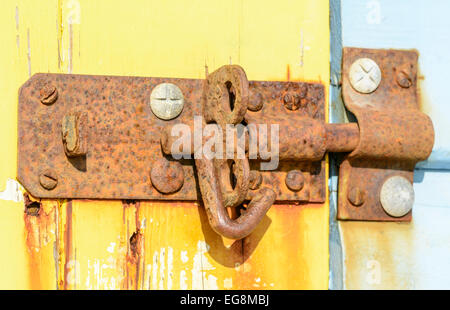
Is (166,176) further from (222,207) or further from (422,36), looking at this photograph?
(422,36)

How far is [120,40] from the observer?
893mm

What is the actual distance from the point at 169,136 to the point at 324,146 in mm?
228

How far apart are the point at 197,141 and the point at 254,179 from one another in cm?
11

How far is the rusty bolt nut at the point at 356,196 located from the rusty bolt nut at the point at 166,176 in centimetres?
26

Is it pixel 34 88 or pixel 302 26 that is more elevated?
pixel 302 26

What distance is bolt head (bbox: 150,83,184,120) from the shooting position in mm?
894

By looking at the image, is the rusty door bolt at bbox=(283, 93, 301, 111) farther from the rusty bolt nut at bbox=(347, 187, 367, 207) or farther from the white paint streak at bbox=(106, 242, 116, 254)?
the white paint streak at bbox=(106, 242, 116, 254)

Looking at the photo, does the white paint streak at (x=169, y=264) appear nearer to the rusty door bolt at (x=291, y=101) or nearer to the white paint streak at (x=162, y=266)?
the white paint streak at (x=162, y=266)

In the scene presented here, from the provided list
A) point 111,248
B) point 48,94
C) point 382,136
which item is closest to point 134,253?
point 111,248

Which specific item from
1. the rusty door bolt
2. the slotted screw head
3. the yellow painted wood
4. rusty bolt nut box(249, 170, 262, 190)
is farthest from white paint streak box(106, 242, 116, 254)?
the slotted screw head

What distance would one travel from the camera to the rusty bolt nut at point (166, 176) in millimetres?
880
